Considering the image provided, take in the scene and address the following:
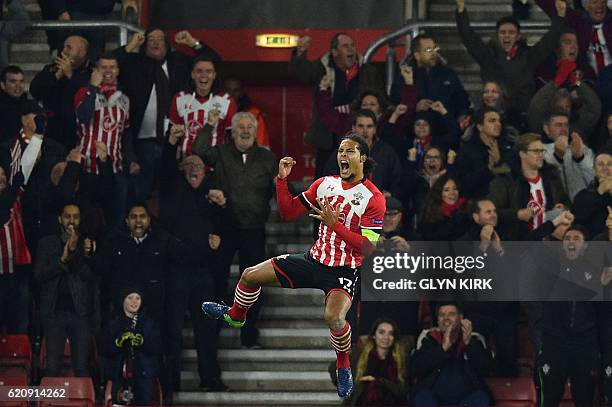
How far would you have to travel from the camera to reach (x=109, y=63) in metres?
17.6

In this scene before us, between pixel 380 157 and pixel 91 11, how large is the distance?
14.0ft

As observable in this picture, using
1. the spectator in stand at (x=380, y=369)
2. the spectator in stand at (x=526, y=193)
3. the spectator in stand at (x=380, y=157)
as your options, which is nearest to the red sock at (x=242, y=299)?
the spectator in stand at (x=380, y=369)

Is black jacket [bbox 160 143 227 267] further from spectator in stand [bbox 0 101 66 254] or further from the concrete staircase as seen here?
spectator in stand [bbox 0 101 66 254]

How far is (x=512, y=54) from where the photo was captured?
1844 cm

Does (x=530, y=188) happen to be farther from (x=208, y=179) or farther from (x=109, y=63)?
(x=109, y=63)

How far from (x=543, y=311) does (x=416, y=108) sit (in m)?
2.76

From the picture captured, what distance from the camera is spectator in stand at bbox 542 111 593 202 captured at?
1742cm

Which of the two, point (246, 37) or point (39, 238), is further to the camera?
point (246, 37)

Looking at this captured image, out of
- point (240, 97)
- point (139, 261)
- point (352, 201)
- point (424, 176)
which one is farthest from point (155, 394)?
point (240, 97)

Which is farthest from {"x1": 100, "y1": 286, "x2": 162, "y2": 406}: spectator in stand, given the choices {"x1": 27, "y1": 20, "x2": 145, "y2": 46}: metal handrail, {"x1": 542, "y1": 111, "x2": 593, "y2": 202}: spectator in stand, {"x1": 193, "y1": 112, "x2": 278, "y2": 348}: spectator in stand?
{"x1": 542, "y1": 111, "x2": 593, "y2": 202}: spectator in stand

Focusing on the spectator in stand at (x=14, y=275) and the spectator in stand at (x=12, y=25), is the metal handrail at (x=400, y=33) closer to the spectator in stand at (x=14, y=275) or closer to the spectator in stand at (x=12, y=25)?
the spectator in stand at (x=12, y=25)

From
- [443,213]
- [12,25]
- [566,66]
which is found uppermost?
[12,25]

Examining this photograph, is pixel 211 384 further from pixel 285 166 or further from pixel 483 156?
pixel 285 166

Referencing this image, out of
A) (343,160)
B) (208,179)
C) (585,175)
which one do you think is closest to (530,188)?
(585,175)
